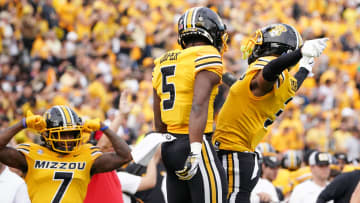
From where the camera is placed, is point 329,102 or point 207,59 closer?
point 207,59

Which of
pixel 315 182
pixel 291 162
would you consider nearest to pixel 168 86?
pixel 315 182

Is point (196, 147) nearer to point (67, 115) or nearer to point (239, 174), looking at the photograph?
point (239, 174)

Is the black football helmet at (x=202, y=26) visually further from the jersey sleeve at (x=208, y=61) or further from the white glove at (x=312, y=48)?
the white glove at (x=312, y=48)

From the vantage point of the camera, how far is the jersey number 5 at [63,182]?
4574 millimetres

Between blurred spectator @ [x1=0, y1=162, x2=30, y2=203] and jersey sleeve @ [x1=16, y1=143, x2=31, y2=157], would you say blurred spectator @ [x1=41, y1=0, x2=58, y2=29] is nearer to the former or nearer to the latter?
blurred spectator @ [x1=0, y1=162, x2=30, y2=203]

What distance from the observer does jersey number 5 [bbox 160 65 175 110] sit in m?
4.30

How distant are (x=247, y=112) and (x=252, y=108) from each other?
5cm

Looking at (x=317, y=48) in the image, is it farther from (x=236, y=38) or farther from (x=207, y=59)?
(x=236, y=38)

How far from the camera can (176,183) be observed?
429cm

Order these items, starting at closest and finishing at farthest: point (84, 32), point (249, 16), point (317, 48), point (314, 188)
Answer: point (317, 48), point (314, 188), point (84, 32), point (249, 16)

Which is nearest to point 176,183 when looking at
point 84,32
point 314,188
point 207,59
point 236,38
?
point 207,59

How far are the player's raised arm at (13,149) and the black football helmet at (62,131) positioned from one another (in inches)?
3.1

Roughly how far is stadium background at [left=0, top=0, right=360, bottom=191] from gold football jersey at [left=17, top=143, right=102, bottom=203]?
19.5 ft

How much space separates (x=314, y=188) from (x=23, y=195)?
3.72 meters
